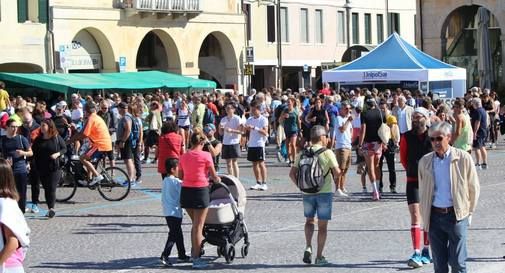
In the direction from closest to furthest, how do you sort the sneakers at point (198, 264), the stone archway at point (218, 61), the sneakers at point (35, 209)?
the sneakers at point (198, 264) < the sneakers at point (35, 209) < the stone archway at point (218, 61)

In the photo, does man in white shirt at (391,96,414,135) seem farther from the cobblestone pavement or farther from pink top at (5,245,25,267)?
pink top at (5,245,25,267)

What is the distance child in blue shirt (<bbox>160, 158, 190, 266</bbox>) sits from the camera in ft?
43.3

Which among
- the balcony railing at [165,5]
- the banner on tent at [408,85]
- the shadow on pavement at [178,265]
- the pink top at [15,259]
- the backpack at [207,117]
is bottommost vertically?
the shadow on pavement at [178,265]

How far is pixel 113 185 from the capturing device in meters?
20.3

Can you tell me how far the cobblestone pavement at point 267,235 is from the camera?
13000 mm

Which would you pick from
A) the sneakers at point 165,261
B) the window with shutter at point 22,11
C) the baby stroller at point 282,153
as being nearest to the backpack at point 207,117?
the baby stroller at point 282,153

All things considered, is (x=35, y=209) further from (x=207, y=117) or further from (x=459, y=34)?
(x=459, y=34)

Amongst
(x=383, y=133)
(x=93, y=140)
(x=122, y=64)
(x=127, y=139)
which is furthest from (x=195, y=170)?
(x=122, y=64)

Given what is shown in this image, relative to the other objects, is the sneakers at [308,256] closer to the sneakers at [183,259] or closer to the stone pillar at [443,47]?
the sneakers at [183,259]

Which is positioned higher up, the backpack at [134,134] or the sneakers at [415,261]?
the backpack at [134,134]

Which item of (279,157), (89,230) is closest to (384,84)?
(279,157)

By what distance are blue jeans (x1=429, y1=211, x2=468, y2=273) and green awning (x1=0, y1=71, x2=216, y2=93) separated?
27615mm

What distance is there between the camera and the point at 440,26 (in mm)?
47562

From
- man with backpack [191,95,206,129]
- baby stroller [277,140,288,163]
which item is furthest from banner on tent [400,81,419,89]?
man with backpack [191,95,206,129]
